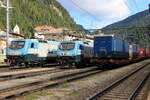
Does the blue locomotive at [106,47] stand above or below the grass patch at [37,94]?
above

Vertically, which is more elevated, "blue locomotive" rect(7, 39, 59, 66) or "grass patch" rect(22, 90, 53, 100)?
"blue locomotive" rect(7, 39, 59, 66)

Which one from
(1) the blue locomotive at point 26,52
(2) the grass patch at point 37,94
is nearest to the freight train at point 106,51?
(1) the blue locomotive at point 26,52

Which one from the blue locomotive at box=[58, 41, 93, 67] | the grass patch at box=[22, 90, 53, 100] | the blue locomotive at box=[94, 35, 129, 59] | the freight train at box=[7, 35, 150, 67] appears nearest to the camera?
the grass patch at box=[22, 90, 53, 100]

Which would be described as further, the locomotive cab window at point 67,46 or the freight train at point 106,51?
the locomotive cab window at point 67,46

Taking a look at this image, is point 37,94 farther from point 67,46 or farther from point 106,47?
point 67,46

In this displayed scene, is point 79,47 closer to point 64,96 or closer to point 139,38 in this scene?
point 64,96

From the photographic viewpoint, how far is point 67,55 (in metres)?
30.9

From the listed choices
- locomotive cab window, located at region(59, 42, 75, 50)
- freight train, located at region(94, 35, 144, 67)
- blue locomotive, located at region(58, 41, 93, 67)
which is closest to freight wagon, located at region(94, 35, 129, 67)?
freight train, located at region(94, 35, 144, 67)

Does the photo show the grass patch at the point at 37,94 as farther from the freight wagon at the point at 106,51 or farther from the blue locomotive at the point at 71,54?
the blue locomotive at the point at 71,54

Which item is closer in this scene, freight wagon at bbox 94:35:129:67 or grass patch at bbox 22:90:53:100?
grass patch at bbox 22:90:53:100

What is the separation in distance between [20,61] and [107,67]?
9810 mm

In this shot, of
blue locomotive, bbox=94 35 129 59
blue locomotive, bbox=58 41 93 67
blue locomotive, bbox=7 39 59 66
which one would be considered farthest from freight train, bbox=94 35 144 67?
blue locomotive, bbox=7 39 59 66

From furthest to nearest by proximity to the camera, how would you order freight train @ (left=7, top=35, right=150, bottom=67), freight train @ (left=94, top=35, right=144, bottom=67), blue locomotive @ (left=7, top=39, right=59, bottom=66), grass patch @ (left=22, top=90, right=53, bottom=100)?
freight train @ (left=94, top=35, right=144, bottom=67) < freight train @ (left=7, top=35, right=150, bottom=67) < blue locomotive @ (left=7, top=39, right=59, bottom=66) < grass patch @ (left=22, top=90, right=53, bottom=100)

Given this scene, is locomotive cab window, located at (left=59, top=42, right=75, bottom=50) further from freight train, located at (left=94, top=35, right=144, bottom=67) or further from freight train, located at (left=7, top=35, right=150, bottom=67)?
freight train, located at (left=94, top=35, right=144, bottom=67)
